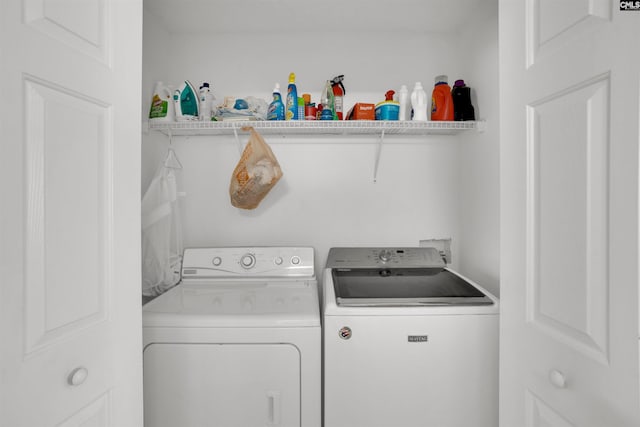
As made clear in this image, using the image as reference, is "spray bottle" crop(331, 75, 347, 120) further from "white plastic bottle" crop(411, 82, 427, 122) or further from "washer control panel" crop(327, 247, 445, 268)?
"washer control panel" crop(327, 247, 445, 268)

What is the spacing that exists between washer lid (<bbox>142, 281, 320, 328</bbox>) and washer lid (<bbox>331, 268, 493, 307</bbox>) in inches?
7.2

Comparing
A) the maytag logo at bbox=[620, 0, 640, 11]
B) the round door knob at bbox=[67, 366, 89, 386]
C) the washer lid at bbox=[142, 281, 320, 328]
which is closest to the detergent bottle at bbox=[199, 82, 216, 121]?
the washer lid at bbox=[142, 281, 320, 328]

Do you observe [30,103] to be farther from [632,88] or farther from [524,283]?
[524,283]

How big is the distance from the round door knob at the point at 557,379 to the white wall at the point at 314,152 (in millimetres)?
1326

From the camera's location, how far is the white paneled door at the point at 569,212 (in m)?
0.69

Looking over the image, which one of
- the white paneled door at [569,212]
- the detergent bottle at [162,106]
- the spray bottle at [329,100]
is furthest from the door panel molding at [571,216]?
the detergent bottle at [162,106]

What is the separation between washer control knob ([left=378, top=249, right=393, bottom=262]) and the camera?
1.91 m

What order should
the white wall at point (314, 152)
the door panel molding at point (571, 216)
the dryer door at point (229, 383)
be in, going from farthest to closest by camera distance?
the white wall at point (314, 152) → the dryer door at point (229, 383) → the door panel molding at point (571, 216)

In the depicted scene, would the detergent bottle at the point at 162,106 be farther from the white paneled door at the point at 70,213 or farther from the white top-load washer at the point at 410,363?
the white top-load washer at the point at 410,363

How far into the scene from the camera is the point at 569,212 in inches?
A: 33.0

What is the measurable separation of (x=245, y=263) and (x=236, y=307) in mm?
493

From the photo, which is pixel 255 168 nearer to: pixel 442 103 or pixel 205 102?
pixel 205 102

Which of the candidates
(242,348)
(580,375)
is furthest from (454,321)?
(242,348)

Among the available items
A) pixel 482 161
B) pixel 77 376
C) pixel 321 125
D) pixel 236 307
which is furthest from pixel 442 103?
pixel 77 376
